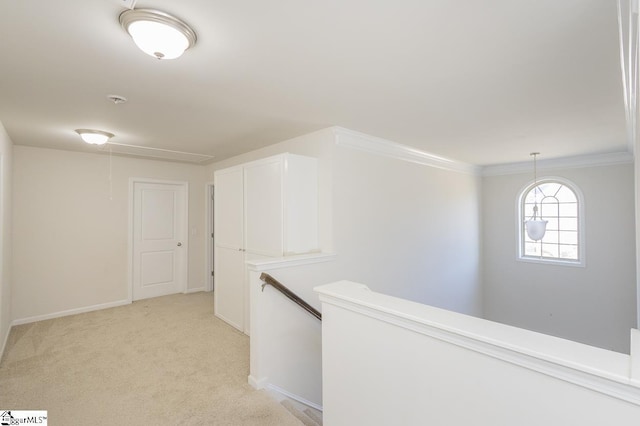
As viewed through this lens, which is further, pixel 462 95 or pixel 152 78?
pixel 462 95

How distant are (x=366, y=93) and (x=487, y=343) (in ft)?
6.35

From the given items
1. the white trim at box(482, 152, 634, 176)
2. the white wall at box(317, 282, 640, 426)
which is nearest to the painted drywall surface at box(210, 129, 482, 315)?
the white trim at box(482, 152, 634, 176)

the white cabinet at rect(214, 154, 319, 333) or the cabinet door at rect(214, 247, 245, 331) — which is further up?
the white cabinet at rect(214, 154, 319, 333)

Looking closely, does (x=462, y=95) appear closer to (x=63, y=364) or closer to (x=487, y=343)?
(x=487, y=343)

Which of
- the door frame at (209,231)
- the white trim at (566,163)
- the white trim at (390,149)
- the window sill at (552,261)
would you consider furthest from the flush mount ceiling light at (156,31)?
the window sill at (552,261)

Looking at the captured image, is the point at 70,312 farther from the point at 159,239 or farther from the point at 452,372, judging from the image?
the point at 452,372

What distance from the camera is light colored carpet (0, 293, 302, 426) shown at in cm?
213

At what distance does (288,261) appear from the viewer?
9.19 feet

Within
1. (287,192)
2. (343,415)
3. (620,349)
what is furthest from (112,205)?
(620,349)

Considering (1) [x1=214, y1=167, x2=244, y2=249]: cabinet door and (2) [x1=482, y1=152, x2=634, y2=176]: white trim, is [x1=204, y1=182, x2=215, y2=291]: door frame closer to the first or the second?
(1) [x1=214, y1=167, x2=244, y2=249]: cabinet door

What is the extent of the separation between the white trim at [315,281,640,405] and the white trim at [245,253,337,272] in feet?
3.63

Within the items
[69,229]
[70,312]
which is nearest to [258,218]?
[69,229]

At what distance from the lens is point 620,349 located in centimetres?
459

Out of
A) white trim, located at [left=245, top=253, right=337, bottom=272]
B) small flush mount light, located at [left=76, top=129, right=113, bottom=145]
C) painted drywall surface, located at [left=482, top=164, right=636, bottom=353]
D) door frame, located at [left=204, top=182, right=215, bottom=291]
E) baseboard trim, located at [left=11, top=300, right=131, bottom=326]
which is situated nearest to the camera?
white trim, located at [left=245, top=253, right=337, bottom=272]
